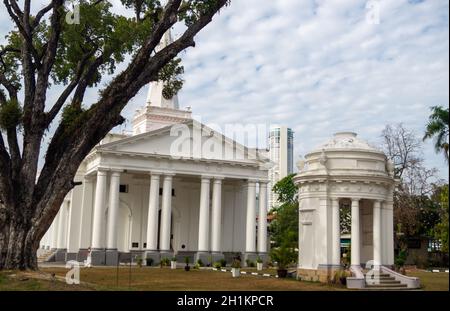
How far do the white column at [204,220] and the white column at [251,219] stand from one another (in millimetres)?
3328

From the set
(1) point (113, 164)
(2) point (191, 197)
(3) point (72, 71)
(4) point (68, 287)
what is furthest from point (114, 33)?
(2) point (191, 197)

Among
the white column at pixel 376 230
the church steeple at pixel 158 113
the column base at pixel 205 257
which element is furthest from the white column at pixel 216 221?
the white column at pixel 376 230

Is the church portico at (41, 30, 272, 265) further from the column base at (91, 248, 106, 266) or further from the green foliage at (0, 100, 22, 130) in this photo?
the green foliage at (0, 100, 22, 130)

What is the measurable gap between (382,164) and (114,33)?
11805 mm

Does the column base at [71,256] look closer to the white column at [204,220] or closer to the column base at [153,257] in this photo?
the column base at [153,257]

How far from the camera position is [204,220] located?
41.0 meters

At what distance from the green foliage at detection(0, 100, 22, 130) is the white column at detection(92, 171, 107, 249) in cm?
2072

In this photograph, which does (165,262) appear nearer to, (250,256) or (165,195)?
(165,195)

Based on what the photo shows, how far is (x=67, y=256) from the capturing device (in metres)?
42.5

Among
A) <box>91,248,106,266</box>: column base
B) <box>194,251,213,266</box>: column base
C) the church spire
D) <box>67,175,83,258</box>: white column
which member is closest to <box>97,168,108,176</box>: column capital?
<box>91,248,106,266</box>: column base

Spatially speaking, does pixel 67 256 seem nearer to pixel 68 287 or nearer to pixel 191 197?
pixel 191 197

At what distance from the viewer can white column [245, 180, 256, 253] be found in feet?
139

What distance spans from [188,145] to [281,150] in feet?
58.5

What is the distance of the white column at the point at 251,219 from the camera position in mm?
42312
